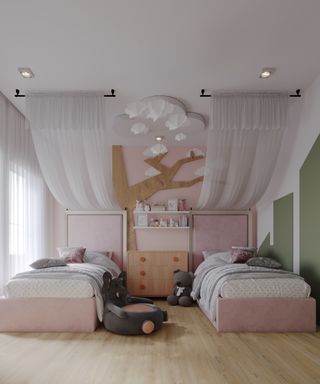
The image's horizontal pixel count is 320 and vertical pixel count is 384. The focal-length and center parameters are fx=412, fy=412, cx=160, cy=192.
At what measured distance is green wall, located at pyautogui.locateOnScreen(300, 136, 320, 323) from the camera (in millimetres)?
4031

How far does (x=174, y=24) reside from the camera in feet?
9.65

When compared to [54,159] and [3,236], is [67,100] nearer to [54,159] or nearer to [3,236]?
[54,159]

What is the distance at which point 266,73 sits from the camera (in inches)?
147

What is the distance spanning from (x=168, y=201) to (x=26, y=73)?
10.5ft

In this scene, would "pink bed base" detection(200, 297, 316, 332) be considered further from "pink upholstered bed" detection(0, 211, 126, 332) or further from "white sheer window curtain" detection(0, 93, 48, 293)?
"white sheer window curtain" detection(0, 93, 48, 293)

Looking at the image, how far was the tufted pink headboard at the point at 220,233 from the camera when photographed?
625 centimetres

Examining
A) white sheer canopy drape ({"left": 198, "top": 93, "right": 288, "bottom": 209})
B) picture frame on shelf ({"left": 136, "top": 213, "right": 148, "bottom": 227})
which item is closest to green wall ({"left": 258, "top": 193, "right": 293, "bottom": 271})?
white sheer canopy drape ({"left": 198, "top": 93, "right": 288, "bottom": 209})

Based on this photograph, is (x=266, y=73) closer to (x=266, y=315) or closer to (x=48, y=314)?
(x=266, y=315)

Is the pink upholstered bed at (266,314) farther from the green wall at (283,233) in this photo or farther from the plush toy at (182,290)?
the plush toy at (182,290)

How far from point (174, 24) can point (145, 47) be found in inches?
16.2

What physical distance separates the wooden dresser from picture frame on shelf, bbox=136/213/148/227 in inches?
18.1

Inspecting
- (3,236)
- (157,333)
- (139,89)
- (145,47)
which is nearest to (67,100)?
A: (139,89)

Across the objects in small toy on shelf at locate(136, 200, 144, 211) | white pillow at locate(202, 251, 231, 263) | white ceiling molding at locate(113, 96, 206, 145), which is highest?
white ceiling molding at locate(113, 96, 206, 145)

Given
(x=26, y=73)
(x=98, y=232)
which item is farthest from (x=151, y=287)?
(x=26, y=73)
